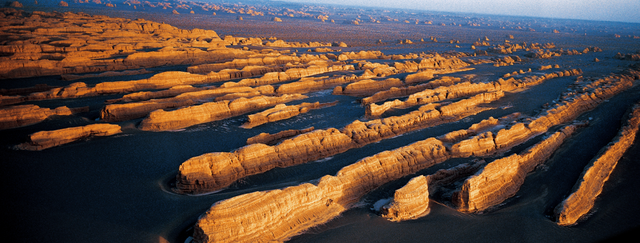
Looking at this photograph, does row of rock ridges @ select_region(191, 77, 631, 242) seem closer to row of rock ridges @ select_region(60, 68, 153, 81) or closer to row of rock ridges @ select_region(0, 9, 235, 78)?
row of rock ridges @ select_region(60, 68, 153, 81)

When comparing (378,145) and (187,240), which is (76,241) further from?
(378,145)

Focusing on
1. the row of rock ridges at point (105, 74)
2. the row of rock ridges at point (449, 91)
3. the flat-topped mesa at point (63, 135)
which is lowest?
the flat-topped mesa at point (63, 135)

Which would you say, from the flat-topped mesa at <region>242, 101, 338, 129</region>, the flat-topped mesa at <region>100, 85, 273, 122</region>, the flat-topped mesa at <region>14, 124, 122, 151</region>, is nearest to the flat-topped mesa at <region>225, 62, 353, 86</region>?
the flat-topped mesa at <region>100, 85, 273, 122</region>

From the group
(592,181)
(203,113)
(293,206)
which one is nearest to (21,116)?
(203,113)

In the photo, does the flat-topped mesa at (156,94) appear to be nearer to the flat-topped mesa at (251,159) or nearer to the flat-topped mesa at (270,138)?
the flat-topped mesa at (270,138)

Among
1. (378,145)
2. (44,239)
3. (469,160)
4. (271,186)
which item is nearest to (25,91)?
(44,239)

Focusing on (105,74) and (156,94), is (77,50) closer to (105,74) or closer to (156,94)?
(105,74)

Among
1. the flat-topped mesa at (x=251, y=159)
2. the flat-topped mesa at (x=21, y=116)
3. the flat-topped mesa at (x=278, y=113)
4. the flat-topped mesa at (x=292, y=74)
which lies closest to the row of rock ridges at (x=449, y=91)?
the flat-topped mesa at (x=278, y=113)
